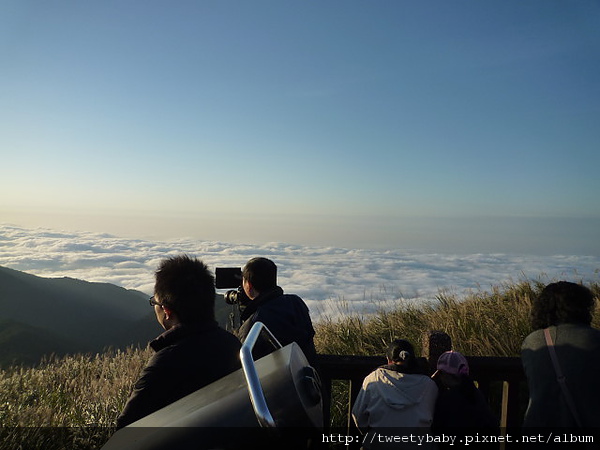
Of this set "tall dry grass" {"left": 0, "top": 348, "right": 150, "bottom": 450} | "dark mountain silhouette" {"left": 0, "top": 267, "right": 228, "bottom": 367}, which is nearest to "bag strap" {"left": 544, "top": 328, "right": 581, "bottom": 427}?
"tall dry grass" {"left": 0, "top": 348, "right": 150, "bottom": 450}

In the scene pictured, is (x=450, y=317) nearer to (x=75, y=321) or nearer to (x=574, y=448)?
(x=574, y=448)

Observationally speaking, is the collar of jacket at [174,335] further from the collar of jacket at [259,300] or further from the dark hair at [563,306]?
the dark hair at [563,306]

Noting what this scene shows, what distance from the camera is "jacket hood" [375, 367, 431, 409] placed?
364cm

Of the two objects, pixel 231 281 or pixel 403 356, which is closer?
pixel 403 356

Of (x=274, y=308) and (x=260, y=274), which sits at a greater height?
(x=260, y=274)

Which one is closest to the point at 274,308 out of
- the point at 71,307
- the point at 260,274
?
the point at 260,274

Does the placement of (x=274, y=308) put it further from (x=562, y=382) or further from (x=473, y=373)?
(x=562, y=382)

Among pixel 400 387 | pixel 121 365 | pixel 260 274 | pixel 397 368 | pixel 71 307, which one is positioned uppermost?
pixel 260 274

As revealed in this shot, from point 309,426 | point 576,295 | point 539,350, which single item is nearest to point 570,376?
point 539,350

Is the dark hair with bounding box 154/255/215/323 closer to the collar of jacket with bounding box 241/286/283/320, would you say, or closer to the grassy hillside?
the collar of jacket with bounding box 241/286/283/320

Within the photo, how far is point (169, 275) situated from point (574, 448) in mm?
2793

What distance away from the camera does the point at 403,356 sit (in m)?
3.77

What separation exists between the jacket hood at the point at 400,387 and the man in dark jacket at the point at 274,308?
54 centimetres

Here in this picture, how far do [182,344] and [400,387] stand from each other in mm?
1754
